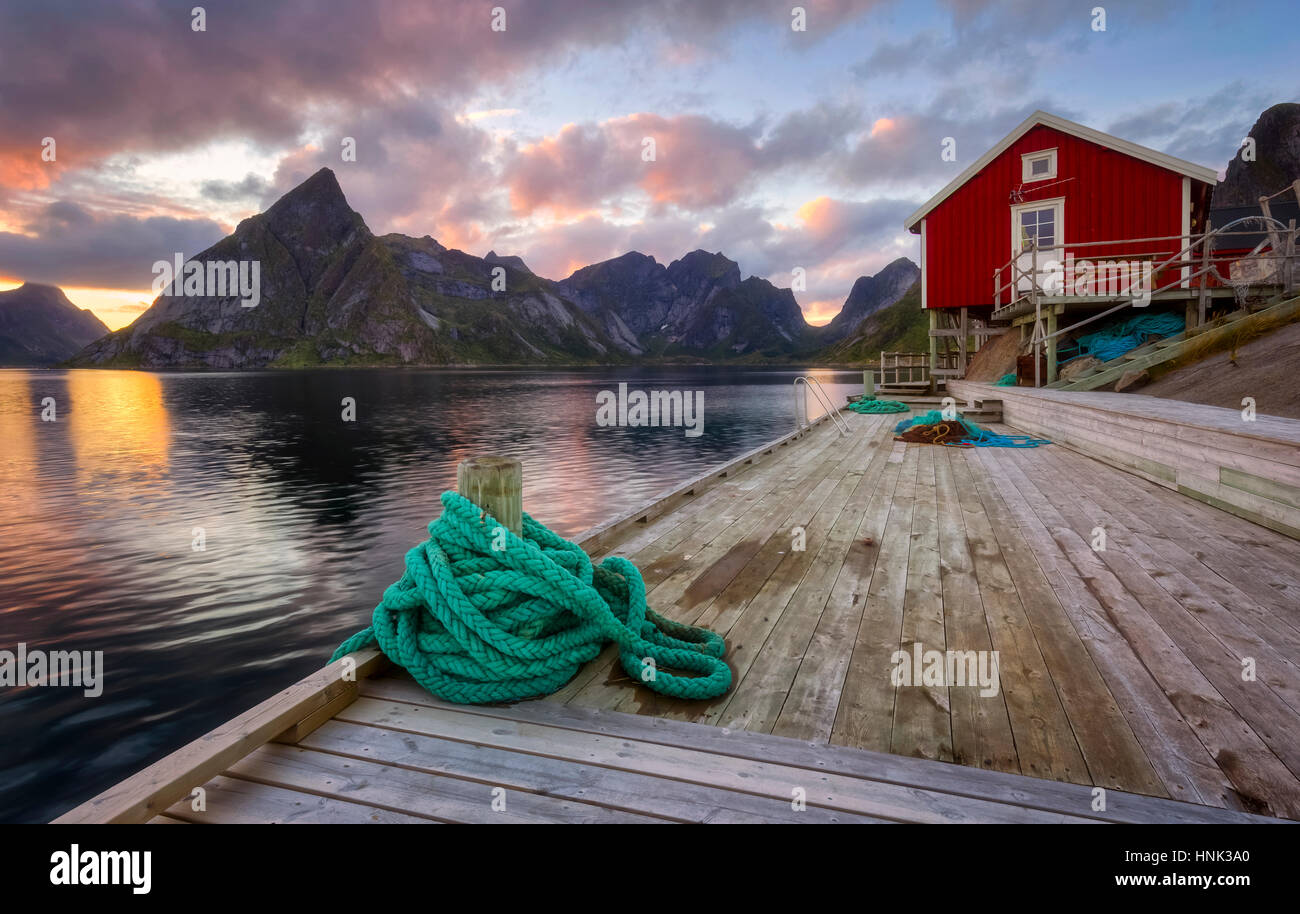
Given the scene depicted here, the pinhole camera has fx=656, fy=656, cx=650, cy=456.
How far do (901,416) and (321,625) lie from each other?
51.5 ft

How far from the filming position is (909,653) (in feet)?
11.0

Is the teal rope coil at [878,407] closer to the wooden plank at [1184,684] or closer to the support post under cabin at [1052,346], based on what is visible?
the support post under cabin at [1052,346]

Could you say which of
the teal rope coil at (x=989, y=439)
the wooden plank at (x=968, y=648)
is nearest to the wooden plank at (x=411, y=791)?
the wooden plank at (x=968, y=648)

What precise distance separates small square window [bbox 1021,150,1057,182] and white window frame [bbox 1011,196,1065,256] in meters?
0.80

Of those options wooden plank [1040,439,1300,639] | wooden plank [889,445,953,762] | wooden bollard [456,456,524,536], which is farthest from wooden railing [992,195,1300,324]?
wooden bollard [456,456,524,536]

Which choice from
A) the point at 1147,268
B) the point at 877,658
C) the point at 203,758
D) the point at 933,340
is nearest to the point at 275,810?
the point at 203,758

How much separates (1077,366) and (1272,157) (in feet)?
366

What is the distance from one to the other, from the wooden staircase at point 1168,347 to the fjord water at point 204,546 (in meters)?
9.78

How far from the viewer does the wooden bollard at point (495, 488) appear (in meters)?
3.08

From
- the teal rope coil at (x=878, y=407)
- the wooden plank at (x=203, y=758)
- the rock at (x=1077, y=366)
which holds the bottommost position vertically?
the wooden plank at (x=203, y=758)

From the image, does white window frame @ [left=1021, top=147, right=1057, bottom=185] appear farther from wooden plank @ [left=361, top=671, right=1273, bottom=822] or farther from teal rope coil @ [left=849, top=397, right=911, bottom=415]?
wooden plank @ [left=361, top=671, right=1273, bottom=822]

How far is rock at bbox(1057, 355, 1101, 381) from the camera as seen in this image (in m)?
16.0
